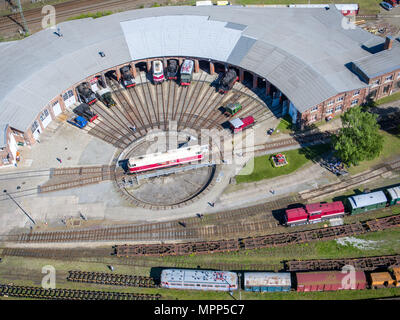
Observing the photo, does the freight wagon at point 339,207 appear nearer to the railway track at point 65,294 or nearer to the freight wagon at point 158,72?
the railway track at point 65,294

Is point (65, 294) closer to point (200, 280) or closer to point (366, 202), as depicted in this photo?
point (200, 280)

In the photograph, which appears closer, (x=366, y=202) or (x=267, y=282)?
(x=267, y=282)

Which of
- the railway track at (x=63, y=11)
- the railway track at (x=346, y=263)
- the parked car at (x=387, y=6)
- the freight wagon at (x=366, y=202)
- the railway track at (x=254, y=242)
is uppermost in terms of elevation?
the railway track at (x=63, y=11)

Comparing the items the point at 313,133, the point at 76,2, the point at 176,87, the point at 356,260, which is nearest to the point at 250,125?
the point at 313,133

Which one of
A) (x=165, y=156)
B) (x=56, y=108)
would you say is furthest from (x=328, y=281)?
(x=56, y=108)

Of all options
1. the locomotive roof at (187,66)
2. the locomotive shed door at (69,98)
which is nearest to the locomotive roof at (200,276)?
the locomotive shed door at (69,98)

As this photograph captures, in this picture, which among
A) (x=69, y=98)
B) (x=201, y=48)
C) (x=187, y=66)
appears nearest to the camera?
(x=69, y=98)

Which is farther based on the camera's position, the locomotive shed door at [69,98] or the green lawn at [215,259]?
the locomotive shed door at [69,98]
